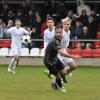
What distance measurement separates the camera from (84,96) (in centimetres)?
1366

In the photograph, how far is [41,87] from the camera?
52.3 feet

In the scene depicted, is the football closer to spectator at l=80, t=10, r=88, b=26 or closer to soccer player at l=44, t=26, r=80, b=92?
spectator at l=80, t=10, r=88, b=26

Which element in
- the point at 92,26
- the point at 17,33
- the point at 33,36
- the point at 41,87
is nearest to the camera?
the point at 41,87

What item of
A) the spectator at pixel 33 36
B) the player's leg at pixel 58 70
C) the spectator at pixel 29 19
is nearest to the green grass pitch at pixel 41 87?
the player's leg at pixel 58 70

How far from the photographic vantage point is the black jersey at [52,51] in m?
14.2

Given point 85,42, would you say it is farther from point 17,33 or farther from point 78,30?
point 17,33

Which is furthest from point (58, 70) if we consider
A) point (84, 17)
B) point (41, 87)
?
point (84, 17)

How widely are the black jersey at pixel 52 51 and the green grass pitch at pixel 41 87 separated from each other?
2.68 feet

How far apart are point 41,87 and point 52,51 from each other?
1839 mm

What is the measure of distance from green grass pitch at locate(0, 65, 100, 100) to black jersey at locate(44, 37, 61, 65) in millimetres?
817

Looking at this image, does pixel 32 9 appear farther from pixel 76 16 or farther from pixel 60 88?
pixel 60 88

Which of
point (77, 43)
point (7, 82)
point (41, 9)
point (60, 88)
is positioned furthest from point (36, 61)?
point (60, 88)

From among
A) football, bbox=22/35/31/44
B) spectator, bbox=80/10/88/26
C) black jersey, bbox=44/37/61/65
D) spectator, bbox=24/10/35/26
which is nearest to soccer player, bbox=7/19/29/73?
football, bbox=22/35/31/44

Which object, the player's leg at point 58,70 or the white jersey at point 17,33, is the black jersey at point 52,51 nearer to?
the player's leg at point 58,70
